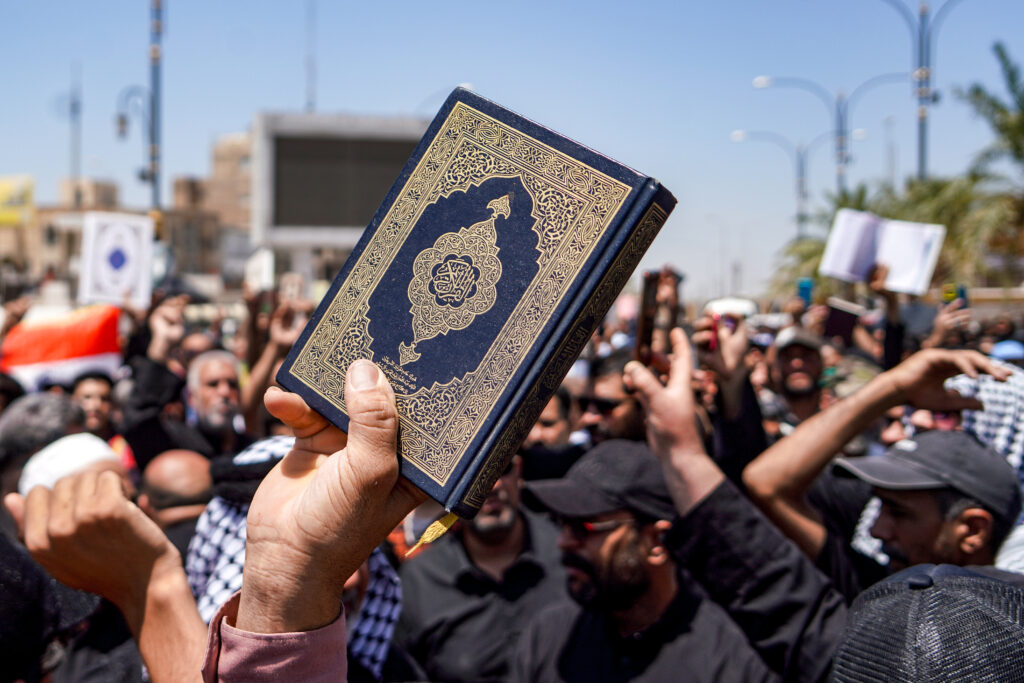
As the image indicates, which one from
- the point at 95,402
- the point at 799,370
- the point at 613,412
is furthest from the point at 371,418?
the point at 95,402

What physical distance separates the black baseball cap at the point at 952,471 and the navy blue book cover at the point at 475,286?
178 centimetres

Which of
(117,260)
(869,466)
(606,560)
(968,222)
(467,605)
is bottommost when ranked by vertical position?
(467,605)

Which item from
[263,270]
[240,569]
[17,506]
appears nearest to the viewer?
[17,506]

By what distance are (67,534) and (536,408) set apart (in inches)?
40.8

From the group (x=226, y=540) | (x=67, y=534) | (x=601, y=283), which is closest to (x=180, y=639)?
(x=67, y=534)

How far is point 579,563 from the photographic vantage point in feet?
10.3

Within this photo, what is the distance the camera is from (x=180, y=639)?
6.16 ft

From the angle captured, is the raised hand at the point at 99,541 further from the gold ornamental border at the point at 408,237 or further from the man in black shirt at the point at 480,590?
the man in black shirt at the point at 480,590

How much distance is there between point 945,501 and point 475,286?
1.97 m

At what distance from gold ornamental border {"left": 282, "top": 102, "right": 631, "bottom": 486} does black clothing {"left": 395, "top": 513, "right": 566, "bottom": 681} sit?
2.42 meters

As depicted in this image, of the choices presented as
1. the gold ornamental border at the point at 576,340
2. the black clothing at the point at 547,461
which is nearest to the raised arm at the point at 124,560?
the gold ornamental border at the point at 576,340

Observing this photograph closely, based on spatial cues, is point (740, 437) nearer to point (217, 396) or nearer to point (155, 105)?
point (217, 396)

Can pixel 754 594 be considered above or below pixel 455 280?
below

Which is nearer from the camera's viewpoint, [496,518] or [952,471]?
[952,471]
